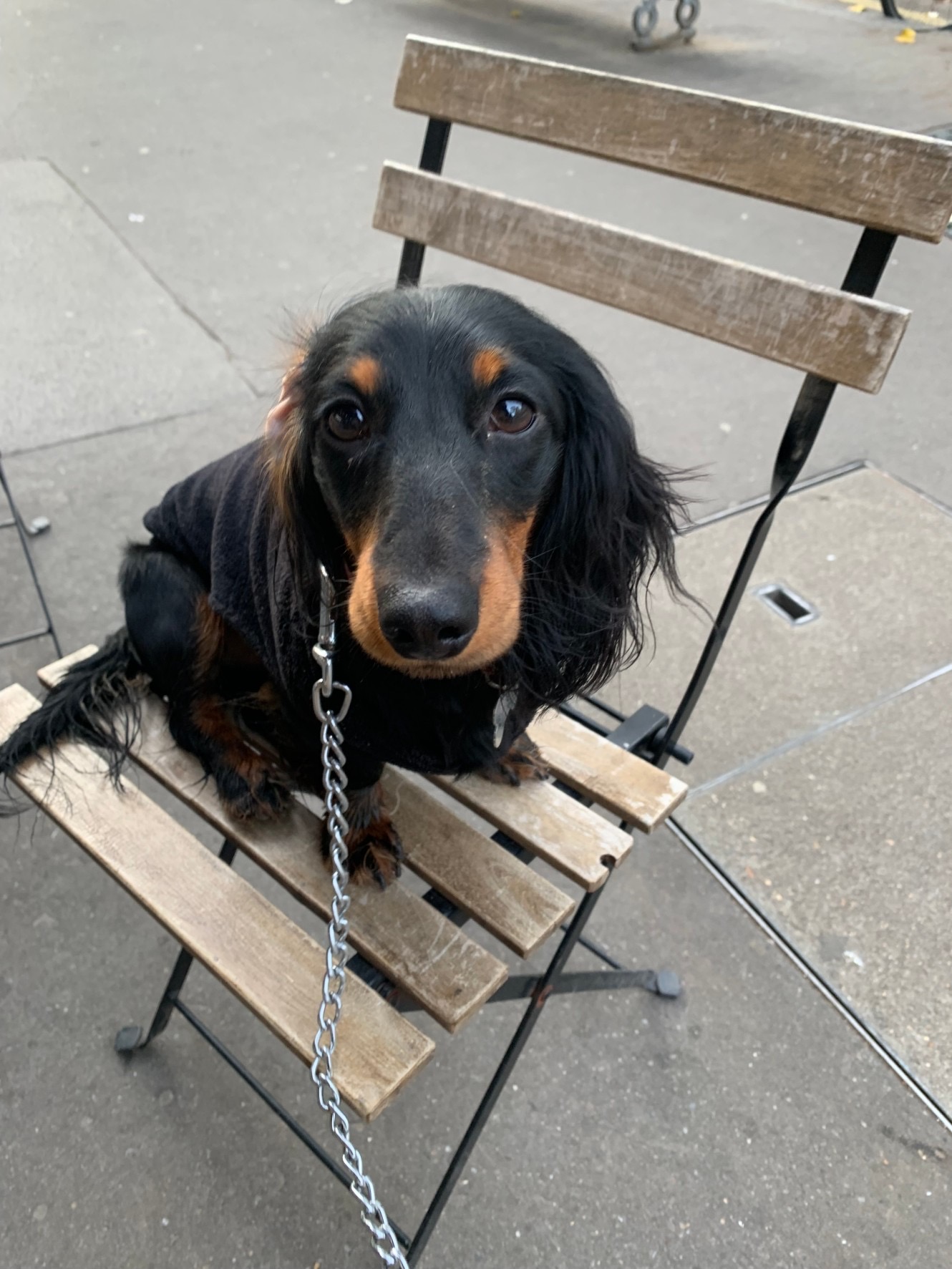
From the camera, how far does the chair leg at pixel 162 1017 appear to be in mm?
1800

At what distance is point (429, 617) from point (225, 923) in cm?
65

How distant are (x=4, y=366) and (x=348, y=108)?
3.56 meters

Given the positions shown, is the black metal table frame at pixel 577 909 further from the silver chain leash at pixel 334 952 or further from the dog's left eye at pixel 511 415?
the dog's left eye at pixel 511 415

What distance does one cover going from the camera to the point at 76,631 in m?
2.66

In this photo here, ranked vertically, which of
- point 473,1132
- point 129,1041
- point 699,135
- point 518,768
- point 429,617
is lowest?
point 129,1041

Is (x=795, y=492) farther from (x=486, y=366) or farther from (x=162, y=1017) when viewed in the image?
(x=162, y=1017)

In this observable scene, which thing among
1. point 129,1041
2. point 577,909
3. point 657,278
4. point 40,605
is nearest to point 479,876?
point 577,909

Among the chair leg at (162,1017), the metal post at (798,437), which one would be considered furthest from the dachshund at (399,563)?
the chair leg at (162,1017)

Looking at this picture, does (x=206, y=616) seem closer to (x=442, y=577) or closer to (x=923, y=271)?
(x=442, y=577)

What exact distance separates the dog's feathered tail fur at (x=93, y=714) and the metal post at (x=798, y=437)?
1.05m

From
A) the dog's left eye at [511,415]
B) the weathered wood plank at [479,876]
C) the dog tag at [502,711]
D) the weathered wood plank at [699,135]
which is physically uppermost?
the weathered wood plank at [699,135]

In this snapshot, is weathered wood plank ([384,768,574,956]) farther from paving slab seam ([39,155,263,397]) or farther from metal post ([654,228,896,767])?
paving slab seam ([39,155,263,397])

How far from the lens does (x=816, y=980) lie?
201cm

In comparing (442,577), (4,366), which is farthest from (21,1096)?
(4,366)
